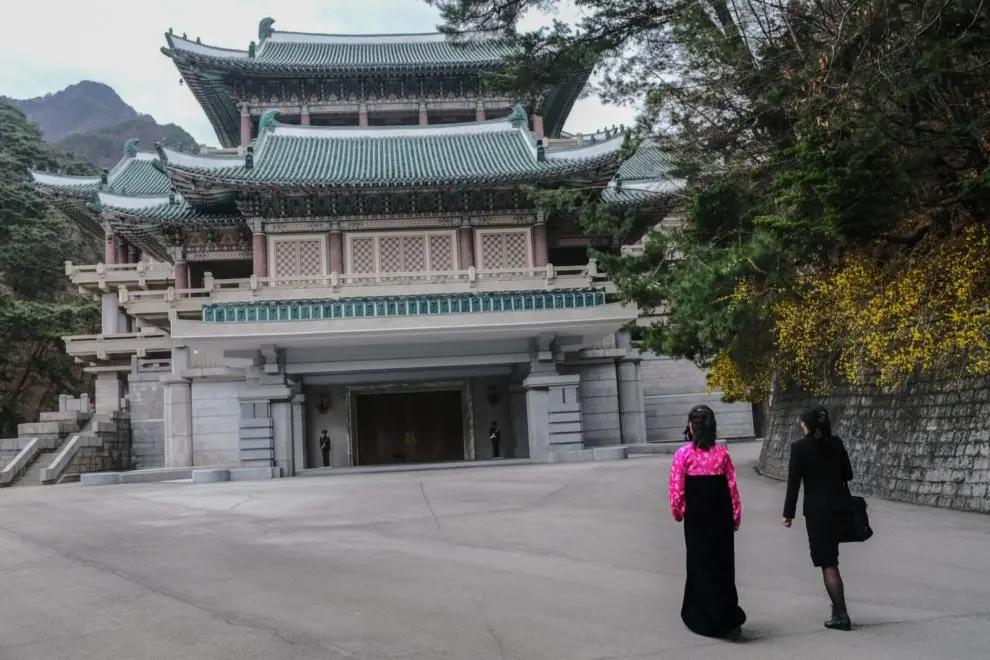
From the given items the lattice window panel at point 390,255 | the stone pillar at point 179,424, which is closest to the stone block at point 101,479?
the stone pillar at point 179,424

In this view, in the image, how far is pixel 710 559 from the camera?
571 cm

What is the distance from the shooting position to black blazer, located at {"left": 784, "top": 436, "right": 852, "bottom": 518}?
5.92 metres

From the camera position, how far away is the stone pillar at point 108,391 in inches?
1339

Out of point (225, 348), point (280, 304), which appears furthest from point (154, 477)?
point (280, 304)

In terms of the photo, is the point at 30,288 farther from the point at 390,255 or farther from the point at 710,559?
the point at 710,559

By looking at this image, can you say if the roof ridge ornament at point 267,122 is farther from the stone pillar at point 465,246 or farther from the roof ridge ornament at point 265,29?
the roof ridge ornament at point 265,29

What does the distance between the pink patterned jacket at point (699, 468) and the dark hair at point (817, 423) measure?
2.12ft

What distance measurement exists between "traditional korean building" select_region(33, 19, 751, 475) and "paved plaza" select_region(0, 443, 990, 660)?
926 centimetres

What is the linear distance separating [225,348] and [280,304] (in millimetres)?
2011

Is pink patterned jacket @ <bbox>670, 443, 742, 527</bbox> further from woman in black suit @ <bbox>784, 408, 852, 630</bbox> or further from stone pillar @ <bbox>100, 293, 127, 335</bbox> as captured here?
stone pillar @ <bbox>100, 293, 127, 335</bbox>

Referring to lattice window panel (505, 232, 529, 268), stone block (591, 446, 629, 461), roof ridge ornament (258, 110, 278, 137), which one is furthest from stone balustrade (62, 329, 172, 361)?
stone block (591, 446, 629, 461)

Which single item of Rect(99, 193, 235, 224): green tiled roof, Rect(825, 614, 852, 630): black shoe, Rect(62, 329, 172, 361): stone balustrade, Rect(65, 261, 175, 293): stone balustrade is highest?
Rect(99, 193, 235, 224): green tiled roof

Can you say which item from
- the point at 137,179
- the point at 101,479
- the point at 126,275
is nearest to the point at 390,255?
the point at 101,479

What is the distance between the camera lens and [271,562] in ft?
28.8
